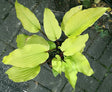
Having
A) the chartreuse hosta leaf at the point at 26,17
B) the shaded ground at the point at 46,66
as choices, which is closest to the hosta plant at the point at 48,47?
the chartreuse hosta leaf at the point at 26,17

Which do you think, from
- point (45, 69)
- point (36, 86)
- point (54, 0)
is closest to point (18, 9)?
point (54, 0)

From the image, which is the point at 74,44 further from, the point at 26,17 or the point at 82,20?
the point at 26,17

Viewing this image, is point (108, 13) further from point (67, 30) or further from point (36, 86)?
point (36, 86)

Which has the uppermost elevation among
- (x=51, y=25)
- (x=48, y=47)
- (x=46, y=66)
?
(x=51, y=25)

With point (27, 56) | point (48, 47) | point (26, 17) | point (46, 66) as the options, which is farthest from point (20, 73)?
point (46, 66)

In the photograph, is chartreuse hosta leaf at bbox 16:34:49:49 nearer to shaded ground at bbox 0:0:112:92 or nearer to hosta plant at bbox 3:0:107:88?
hosta plant at bbox 3:0:107:88

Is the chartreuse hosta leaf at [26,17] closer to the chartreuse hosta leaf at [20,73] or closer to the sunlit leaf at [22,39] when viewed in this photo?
the sunlit leaf at [22,39]
